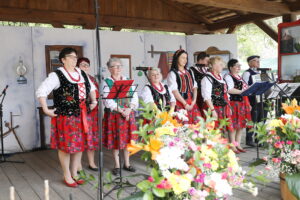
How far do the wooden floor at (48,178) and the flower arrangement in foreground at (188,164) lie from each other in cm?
163

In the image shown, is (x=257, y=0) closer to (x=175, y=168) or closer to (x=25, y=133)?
(x=25, y=133)

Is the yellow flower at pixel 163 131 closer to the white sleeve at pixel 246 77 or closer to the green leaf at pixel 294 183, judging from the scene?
the green leaf at pixel 294 183

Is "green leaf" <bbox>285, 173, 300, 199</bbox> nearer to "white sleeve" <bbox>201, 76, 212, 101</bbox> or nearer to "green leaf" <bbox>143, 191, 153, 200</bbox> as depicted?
"green leaf" <bbox>143, 191, 153, 200</bbox>

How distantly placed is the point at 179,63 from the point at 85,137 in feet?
4.94

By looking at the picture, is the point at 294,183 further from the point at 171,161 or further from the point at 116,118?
the point at 116,118

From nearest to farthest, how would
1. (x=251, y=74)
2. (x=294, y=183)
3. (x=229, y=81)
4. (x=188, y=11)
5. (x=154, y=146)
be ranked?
1. (x=154, y=146)
2. (x=294, y=183)
3. (x=229, y=81)
4. (x=251, y=74)
5. (x=188, y=11)

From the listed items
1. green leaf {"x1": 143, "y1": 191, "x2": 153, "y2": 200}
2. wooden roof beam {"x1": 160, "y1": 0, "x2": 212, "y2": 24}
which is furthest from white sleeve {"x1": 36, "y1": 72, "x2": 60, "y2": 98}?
wooden roof beam {"x1": 160, "y1": 0, "x2": 212, "y2": 24}

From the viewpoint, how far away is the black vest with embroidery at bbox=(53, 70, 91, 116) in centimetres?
292

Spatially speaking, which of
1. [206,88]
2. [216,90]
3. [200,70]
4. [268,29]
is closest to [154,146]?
[206,88]

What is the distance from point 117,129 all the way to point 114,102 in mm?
314

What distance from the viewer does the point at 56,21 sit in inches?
234

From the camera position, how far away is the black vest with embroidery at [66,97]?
2.92 m

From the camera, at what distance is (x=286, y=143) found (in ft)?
7.31

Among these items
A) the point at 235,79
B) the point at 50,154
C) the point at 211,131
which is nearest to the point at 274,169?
the point at 211,131
